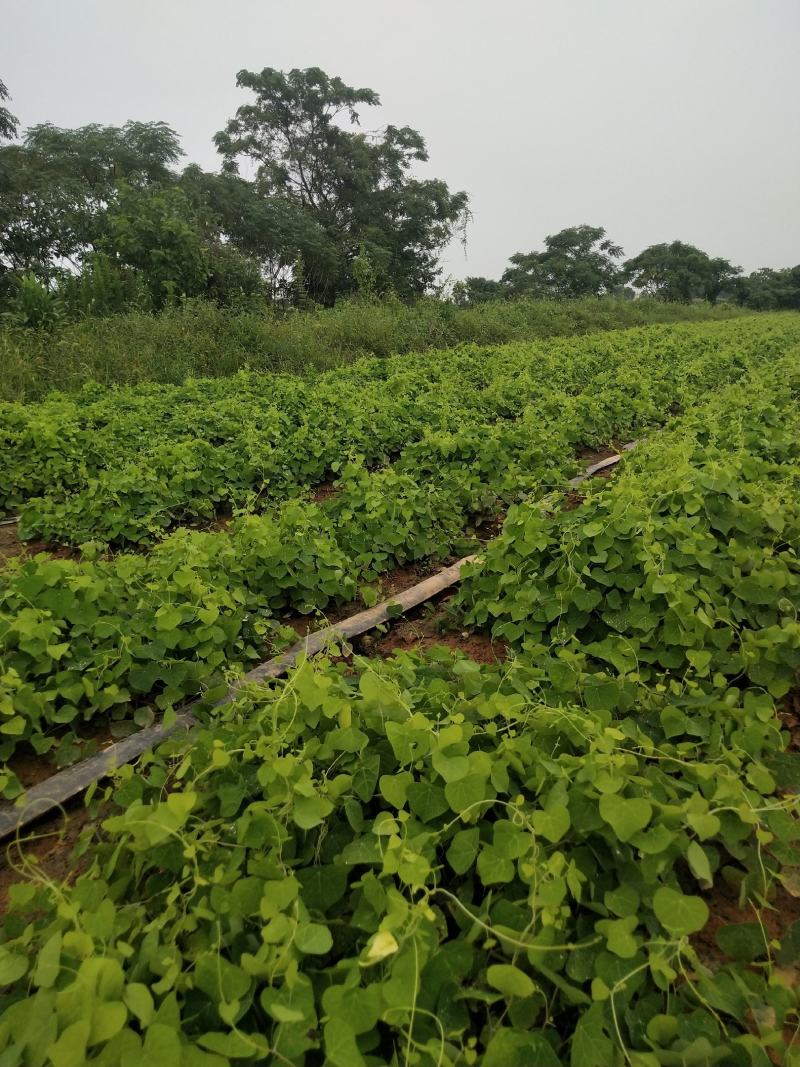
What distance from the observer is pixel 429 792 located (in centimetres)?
184

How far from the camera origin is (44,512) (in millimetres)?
5418

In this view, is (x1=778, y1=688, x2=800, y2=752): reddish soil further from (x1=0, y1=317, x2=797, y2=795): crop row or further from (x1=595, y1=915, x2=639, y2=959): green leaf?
(x1=0, y1=317, x2=797, y2=795): crop row

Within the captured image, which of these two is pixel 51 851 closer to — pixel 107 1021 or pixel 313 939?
pixel 107 1021

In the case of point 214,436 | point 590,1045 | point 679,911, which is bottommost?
point 590,1045

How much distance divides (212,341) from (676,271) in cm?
5039

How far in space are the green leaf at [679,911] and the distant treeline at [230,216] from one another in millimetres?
12924

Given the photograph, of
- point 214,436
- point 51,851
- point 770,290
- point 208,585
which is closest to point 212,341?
point 214,436

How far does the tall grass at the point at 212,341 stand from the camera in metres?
9.38

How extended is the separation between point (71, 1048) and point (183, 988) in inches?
12.4

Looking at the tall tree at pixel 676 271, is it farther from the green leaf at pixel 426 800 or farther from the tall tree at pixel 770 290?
the green leaf at pixel 426 800

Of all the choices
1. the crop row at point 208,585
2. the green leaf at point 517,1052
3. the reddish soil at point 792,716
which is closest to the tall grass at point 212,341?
the crop row at point 208,585

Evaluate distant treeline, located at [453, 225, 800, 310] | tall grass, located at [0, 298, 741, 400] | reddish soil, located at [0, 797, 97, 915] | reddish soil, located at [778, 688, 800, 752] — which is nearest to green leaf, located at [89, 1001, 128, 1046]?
reddish soil, located at [0, 797, 97, 915]

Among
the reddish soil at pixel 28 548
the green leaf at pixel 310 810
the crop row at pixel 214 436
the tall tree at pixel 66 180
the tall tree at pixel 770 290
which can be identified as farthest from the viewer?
the tall tree at pixel 770 290

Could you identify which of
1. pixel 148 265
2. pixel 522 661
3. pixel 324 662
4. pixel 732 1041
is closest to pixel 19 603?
pixel 324 662
